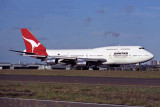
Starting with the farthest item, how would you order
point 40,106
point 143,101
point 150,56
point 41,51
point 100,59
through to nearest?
point 41,51 < point 100,59 < point 150,56 < point 143,101 < point 40,106

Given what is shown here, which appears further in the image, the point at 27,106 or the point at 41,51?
the point at 41,51

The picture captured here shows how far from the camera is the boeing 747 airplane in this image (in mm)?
52250

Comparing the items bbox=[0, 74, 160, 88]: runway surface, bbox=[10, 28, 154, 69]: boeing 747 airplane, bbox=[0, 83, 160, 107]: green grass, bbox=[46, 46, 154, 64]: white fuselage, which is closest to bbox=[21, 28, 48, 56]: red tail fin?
bbox=[10, 28, 154, 69]: boeing 747 airplane

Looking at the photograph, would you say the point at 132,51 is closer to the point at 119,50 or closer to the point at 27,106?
the point at 119,50

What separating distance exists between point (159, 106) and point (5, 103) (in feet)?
18.1

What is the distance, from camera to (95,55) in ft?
184

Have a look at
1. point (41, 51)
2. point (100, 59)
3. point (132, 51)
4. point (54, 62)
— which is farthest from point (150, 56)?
point (41, 51)

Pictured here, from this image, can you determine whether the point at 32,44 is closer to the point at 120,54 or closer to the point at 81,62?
the point at 81,62

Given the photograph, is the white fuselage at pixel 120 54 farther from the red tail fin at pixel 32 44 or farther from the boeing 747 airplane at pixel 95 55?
the red tail fin at pixel 32 44

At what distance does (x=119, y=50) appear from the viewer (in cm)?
5325

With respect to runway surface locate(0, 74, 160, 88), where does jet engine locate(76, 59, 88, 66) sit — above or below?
above

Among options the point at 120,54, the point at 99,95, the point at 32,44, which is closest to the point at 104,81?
the point at 99,95

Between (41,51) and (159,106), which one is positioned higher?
(41,51)

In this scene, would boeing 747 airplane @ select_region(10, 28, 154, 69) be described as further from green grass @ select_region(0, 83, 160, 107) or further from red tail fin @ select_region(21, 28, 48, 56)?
green grass @ select_region(0, 83, 160, 107)
